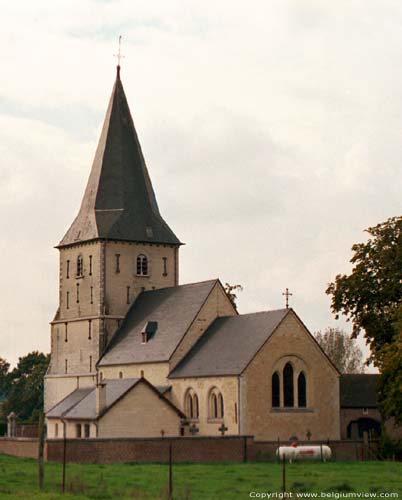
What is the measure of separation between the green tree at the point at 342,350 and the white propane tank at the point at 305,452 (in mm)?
66030

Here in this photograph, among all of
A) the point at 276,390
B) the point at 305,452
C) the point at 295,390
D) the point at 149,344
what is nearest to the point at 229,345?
the point at 276,390

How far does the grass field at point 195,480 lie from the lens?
3591 centimetres

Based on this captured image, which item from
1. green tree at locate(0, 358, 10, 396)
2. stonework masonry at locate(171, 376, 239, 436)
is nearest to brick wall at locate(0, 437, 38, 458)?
stonework masonry at locate(171, 376, 239, 436)

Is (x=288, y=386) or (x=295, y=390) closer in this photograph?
(x=288, y=386)

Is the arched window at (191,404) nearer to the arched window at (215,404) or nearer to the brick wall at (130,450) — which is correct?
the arched window at (215,404)

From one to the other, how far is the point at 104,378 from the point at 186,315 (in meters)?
8.13

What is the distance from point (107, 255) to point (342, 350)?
49498mm

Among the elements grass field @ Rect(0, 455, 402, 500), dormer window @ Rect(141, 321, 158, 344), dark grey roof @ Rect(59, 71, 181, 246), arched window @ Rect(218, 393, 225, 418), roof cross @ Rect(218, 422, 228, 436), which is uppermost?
dark grey roof @ Rect(59, 71, 181, 246)

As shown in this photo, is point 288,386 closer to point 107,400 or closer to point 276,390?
point 276,390

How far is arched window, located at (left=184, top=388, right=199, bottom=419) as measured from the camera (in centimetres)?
6788

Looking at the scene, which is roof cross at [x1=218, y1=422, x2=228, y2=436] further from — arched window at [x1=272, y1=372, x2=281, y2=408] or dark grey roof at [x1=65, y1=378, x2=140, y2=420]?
dark grey roof at [x1=65, y1=378, x2=140, y2=420]

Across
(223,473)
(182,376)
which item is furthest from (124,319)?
(223,473)

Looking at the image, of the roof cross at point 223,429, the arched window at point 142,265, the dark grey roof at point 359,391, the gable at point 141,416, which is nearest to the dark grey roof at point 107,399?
the gable at point 141,416

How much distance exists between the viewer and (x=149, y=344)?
7356 cm
